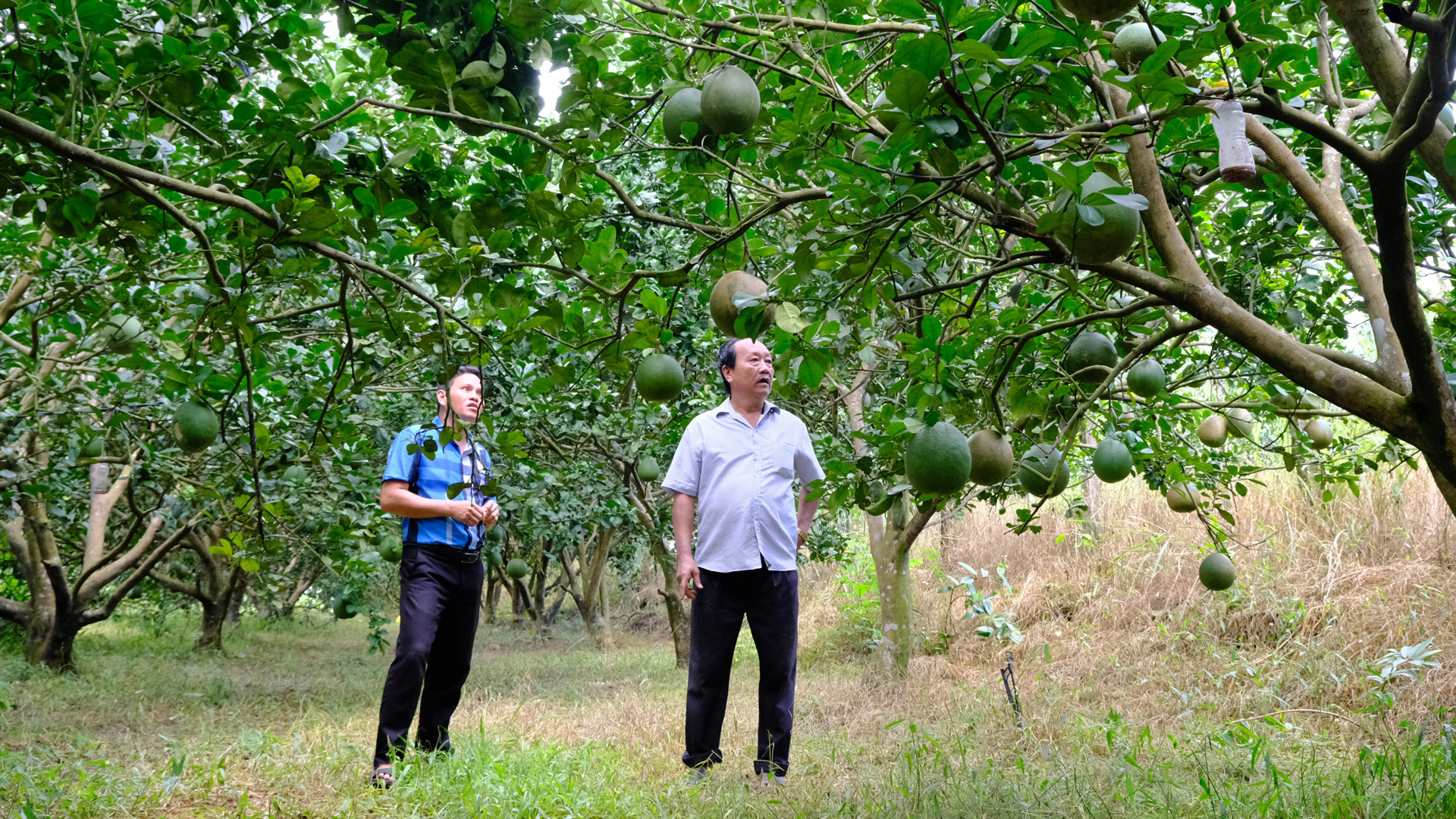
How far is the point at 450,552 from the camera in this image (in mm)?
3492

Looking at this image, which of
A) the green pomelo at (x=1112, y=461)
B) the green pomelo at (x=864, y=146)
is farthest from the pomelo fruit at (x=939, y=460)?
the green pomelo at (x=1112, y=461)

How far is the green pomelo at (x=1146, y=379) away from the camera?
2621 millimetres

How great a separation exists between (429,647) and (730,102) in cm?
242

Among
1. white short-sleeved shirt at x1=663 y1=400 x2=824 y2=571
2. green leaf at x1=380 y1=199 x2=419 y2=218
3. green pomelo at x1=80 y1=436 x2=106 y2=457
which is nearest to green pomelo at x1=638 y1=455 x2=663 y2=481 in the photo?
white short-sleeved shirt at x1=663 y1=400 x2=824 y2=571

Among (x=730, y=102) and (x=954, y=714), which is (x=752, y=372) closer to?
(x=730, y=102)

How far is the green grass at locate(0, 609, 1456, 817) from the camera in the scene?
115 inches

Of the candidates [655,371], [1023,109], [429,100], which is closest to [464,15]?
[429,100]

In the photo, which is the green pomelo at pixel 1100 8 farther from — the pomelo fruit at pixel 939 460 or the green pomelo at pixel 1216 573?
the green pomelo at pixel 1216 573

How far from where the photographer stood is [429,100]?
1.71 meters

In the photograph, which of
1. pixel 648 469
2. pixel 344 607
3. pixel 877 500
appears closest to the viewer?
pixel 877 500

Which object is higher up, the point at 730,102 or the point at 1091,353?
the point at 730,102

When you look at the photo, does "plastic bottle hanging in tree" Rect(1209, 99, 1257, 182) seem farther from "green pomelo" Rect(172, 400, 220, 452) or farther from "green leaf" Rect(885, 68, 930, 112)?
"green pomelo" Rect(172, 400, 220, 452)

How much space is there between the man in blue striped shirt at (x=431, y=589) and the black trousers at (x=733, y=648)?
33.6 inches

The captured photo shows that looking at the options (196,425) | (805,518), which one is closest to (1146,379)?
(805,518)
